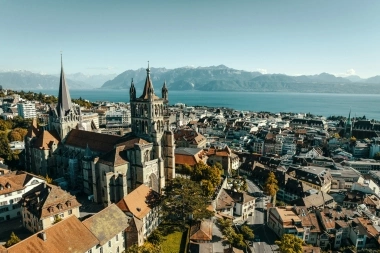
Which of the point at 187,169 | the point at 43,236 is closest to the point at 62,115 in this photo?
the point at 187,169

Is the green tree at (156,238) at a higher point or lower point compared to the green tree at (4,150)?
lower

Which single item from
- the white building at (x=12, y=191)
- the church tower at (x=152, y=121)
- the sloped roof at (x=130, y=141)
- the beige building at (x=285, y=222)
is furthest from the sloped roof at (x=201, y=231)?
the white building at (x=12, y=191)

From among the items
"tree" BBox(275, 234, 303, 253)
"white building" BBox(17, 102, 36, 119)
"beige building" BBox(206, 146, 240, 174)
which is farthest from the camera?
"white building" BBox(17, 102, 36, 119)

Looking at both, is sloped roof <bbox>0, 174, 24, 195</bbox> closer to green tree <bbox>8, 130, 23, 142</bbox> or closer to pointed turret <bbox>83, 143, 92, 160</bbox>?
pointed turret <bbox>83, 143, 92, 160</bbox>

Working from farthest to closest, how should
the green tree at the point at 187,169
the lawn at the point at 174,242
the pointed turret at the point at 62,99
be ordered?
the pointed turret at the point at 62,99 → the green tree at the point at 187,169 → the lawn at the point at 174,242

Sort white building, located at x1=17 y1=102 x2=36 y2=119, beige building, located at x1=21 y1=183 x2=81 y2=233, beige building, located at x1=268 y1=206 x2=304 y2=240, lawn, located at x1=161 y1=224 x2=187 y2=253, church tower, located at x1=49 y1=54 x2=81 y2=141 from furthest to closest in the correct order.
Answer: white building, located at x1=17 y1=102 x2=36 y2=119 → church tower, located at x1=49 y1=54 x2=81 y2=141 → beige building, located at x1=268 y1=206 x2=304 y2=240 → lawn, located at x1=161 y1=224 x2=187 y2=253 → beige building, located at x1=21 y1=183 x2=81 y2=233

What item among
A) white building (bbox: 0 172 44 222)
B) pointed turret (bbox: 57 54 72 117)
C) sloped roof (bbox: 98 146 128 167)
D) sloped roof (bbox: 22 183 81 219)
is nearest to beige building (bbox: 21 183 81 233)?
sloped roof (bbox: 22 183 81 219)

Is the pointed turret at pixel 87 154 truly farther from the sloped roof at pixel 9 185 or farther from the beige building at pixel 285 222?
the beige building at pixel 285 222
